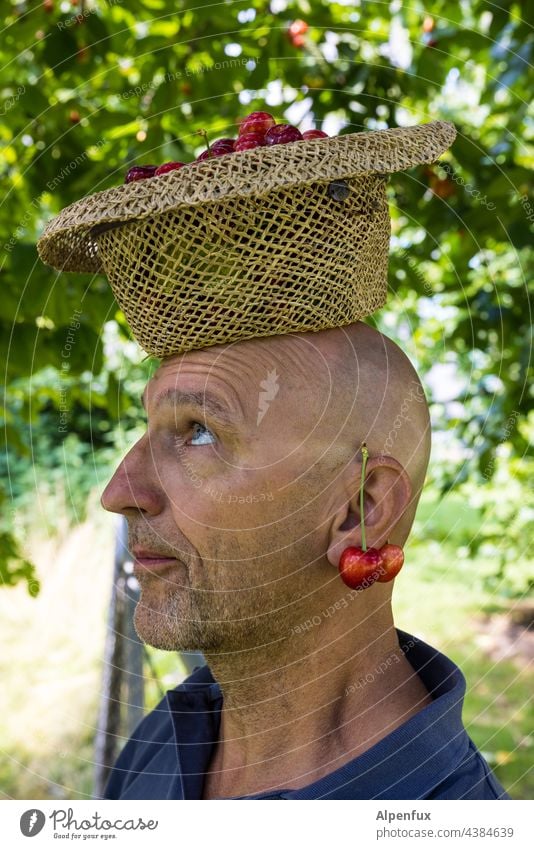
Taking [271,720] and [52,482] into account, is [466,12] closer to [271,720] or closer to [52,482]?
[271,720]

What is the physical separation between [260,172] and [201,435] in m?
0.34

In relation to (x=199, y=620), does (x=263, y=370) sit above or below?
above

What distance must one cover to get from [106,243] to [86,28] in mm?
1089

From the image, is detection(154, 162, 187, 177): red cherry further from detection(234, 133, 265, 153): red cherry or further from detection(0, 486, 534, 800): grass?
detection(0, 486, 534, 800): grass

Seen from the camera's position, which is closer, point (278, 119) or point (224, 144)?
point (224, 144)

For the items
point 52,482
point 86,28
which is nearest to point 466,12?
point 86,28

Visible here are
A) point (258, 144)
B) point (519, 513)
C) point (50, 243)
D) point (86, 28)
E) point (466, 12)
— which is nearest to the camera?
point (258, 144)

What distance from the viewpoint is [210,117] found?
220cm

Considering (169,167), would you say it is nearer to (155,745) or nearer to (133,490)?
(133,490)

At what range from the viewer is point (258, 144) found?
1.07 metres

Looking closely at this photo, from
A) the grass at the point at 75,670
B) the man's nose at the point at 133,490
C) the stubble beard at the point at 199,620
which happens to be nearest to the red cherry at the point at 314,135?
the man's nose at the point at 133,490

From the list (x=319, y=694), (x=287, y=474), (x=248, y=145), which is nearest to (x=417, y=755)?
(x=319, y=694)

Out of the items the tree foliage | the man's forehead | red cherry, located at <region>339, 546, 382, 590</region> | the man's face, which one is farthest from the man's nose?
the tree foliage

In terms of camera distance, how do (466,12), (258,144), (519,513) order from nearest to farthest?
(258,144)
(466,12)
(519,513)
